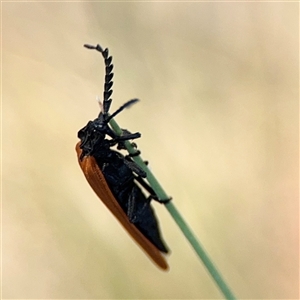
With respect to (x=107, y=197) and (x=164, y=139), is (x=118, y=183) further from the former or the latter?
(x=164, y=139)

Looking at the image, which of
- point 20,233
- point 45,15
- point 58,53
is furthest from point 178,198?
point 45,15

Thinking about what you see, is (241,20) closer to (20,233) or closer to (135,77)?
(135,77)

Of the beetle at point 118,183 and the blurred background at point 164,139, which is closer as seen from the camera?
the beetle at point 118,183

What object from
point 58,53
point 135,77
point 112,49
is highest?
point 58,53

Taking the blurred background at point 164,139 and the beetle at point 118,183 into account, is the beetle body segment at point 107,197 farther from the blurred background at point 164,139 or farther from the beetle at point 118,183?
the blurred background at point 164,139

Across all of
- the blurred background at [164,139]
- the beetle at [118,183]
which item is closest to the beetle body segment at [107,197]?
the beetle at [118,183]

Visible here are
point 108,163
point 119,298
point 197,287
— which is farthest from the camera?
point 197,287

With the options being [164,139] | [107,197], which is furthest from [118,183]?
[164,139]

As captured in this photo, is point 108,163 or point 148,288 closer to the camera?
point 108,163
